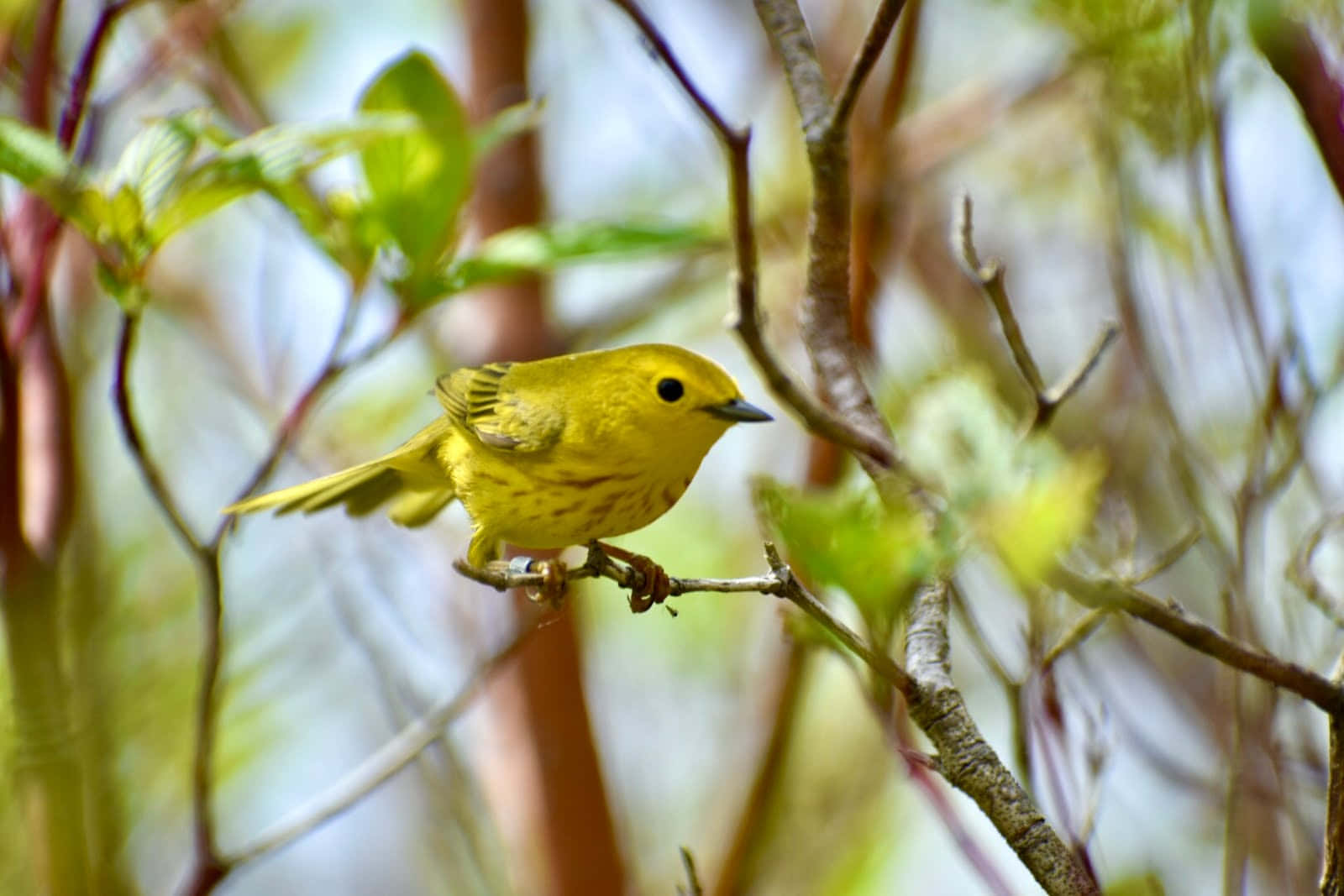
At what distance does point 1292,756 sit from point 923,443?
1.15 meters

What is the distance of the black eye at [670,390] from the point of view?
257 centimetres

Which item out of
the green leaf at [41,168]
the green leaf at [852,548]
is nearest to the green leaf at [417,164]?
the green leaf at [41,168]

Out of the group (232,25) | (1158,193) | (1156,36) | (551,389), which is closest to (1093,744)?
(1156,36)

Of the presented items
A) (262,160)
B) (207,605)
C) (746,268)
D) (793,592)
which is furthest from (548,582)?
(746,268)

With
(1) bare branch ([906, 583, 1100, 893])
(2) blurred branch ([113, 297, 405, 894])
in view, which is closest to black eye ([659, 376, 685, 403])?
(2) blurred branch ([113, 297, 405, 894])

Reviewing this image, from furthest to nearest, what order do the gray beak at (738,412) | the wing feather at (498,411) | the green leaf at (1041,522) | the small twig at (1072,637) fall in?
the wing feather at (498,411) → the gray beak at (738,412) → the small twig at (1072,637) → the green leaf at (1041,522)

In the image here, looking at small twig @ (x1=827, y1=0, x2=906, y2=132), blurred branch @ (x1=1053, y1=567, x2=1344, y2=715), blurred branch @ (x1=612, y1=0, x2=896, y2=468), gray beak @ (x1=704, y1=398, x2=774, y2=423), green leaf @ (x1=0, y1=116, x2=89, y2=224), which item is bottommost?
blurred branch @ (x1=1053, y1=567, x2=1344, y2=715)

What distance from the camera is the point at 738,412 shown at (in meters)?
2.48

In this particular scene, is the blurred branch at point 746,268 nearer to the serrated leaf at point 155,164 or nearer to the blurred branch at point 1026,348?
the blurred branch at point 1026,348

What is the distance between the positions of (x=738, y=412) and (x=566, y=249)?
56 centimetres

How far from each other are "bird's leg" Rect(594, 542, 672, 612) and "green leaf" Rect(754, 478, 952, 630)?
3.22ft

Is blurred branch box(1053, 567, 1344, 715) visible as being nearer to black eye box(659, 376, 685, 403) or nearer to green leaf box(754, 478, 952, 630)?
green leaf box(754, 478, 952, 630)

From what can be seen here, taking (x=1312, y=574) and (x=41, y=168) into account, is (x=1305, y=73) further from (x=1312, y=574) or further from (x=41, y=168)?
(x=41, y=168)

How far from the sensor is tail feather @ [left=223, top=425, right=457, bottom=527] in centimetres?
296
